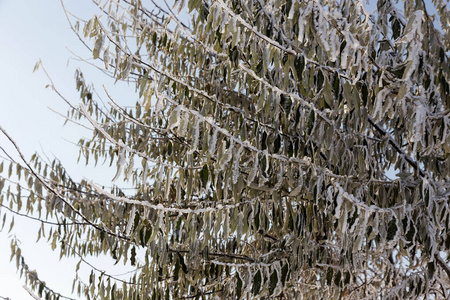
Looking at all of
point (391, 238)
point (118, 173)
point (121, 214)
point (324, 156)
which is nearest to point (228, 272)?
point (121, 214)

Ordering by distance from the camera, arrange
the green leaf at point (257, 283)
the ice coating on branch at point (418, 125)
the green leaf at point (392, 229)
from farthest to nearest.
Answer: the green leaf at point (257, 283), the green leaf at point (392, 229), the ice coating on branch at point (418, 125)

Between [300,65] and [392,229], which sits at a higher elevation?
[300,65]

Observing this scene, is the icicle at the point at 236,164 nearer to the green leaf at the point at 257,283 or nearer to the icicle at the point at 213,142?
the icicle at the point at 213,142

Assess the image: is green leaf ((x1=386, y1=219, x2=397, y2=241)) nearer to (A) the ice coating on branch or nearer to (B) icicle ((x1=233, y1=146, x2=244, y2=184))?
(A) the ice coating on branch

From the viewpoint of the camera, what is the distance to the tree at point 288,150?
6.25ft

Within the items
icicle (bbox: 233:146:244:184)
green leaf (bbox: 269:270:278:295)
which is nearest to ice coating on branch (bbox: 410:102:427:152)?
icicle (bbox: 233:146:244:184)

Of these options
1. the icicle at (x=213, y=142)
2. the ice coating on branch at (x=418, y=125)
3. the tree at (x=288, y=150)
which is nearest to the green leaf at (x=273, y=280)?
the tree at (x=288, y=150)

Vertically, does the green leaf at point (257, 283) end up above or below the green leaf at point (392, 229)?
below

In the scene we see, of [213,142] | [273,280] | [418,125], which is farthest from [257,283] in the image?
[418,125]

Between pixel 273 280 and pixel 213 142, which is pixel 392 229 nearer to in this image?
pixel 273 280

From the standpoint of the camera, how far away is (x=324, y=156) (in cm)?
289

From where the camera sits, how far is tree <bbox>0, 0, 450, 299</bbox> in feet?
6.25

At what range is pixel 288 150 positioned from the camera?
2582 millimetres

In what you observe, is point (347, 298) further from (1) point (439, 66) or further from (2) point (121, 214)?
(1) point (439, 66)
